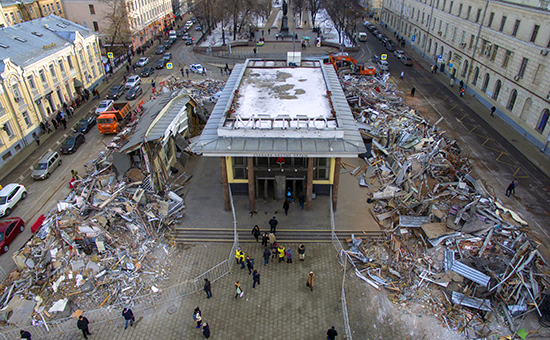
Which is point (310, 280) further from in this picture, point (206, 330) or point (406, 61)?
point (406, 61)

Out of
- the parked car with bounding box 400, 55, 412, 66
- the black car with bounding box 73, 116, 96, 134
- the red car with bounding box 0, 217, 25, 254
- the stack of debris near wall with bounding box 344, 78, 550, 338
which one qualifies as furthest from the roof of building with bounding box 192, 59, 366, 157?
the parked car with bounding box 400, 55, 412, 66

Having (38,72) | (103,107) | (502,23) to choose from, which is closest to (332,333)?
(103,107)

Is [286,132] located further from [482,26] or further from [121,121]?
[482,26]

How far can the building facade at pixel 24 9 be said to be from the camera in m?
56.5

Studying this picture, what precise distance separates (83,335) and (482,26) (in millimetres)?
53103

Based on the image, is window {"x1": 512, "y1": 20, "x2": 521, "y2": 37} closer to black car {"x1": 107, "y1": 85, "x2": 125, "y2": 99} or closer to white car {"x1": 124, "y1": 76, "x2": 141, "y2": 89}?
white car {"x1": 124, "y1": 76, "x2": 141, "y2": 89}

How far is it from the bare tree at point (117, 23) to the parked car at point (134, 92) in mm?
16013

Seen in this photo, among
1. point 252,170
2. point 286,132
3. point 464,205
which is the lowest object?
point 464,205

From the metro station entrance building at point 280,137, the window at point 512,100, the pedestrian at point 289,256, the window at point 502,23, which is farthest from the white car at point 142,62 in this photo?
the window at point 512,100

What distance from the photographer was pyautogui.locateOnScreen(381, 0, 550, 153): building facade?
33416 millimetres

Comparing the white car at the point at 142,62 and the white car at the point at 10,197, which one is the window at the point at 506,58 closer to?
the white car at the point at 10,197

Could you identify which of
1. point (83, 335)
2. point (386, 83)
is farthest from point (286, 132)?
point (386, 83)

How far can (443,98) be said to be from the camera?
45750 mm

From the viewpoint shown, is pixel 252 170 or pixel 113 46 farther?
pixel 113 46
